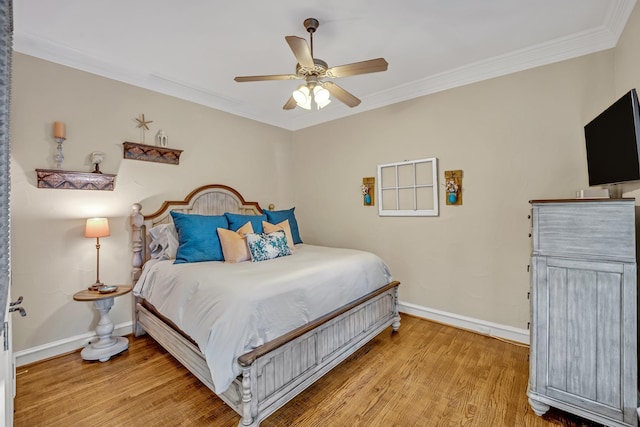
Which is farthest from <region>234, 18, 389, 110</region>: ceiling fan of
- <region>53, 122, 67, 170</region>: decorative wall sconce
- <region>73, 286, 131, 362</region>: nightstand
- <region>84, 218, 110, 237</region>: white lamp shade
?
<region>73, 286, 131, 362</region>: nightstand

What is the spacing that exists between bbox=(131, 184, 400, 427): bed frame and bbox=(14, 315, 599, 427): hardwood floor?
151 mm

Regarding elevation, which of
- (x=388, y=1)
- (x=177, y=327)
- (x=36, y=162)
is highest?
(x=388, y=1)

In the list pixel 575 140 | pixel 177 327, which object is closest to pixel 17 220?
pixel 177 327

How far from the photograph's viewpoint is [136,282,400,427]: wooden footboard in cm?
167

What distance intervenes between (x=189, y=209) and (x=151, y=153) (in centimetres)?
71

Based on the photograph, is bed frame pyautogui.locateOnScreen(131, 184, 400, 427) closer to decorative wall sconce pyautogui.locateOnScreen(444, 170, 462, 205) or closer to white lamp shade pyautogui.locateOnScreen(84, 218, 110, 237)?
white lamp shade pyautogui.locateOnScreen(84, 218, 110, 237)

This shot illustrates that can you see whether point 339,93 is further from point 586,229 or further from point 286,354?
point 286,354

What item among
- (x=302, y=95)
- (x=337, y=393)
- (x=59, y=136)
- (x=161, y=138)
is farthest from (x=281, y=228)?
(x=59, y=136)

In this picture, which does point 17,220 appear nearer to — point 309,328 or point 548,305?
point 309,328

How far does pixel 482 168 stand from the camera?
292 cm

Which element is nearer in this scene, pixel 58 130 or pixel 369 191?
pixel 58 130

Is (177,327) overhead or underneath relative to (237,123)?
underneath

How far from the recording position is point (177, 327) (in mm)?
2205

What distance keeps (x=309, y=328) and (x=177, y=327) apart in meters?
1.03
